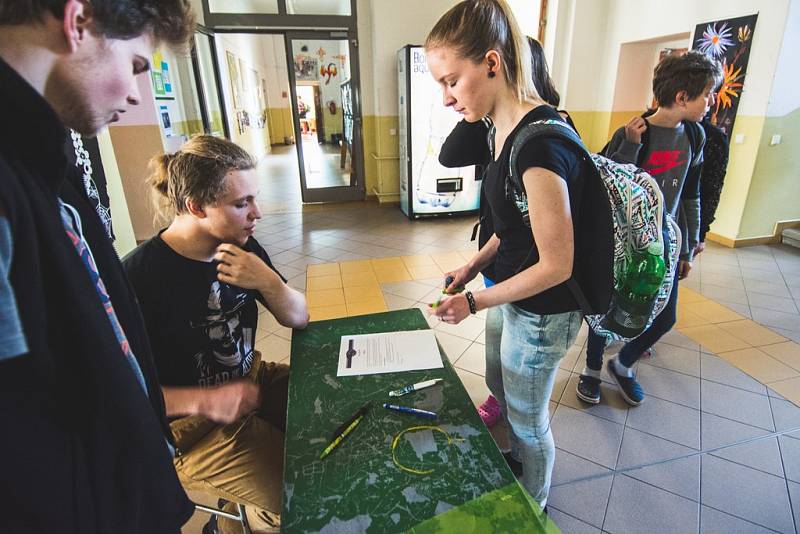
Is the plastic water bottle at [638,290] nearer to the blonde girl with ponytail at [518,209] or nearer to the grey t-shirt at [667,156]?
the blonde girl with ponytail at [518,209]

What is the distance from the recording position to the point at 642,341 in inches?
77.4

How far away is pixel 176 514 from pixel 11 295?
0.45 metres

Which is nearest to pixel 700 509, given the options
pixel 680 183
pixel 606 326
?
pixel 606 326

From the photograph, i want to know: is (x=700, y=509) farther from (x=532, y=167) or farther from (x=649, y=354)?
(x=532, y=167)

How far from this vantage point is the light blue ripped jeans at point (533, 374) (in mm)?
1104

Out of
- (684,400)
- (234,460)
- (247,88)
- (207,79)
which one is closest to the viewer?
(234,460)

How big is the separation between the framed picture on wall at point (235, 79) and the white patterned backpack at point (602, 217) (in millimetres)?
8004

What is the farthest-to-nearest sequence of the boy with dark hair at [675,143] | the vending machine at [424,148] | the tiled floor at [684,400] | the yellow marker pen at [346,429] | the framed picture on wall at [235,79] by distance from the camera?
the framed picture on wall at [235,79] → the vending machine at [424,148] → the boy with dark hair at [675,143] → the tiled floor at [684,400] → the yellow marker pen at [346,429]

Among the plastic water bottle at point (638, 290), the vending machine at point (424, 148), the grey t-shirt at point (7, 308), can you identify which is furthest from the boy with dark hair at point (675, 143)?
the vending machine at point (424, 148)

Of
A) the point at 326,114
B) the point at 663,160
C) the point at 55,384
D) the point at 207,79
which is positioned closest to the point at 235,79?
the point at 207,79

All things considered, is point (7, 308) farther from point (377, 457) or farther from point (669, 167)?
point (669, 167)

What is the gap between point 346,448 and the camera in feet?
2.79

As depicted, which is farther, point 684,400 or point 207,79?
point 207,79

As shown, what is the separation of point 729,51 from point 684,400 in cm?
362
